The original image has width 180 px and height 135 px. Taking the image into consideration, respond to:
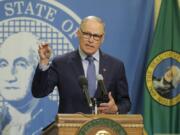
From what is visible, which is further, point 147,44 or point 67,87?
point 147,44

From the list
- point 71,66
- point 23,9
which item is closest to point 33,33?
point 23,9

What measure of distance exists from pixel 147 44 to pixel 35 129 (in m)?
1.23

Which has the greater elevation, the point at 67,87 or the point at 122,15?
the point at 122,15

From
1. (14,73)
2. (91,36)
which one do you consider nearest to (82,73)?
(91,36)

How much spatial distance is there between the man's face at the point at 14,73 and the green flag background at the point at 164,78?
1.05 m

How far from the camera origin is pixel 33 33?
13.4ft

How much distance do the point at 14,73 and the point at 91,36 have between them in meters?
1.45

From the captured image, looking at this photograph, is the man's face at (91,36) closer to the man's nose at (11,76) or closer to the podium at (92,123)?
the podium at (92,123)

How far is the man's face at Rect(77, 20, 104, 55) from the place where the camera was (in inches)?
109

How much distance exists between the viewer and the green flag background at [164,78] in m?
4.07

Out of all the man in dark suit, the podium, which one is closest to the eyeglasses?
the man in dark suit

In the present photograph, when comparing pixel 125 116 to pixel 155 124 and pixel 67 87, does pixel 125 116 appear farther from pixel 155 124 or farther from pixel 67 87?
pixel 155 124

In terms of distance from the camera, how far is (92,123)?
7.18 ft

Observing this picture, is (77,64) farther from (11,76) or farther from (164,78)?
(164,78)
